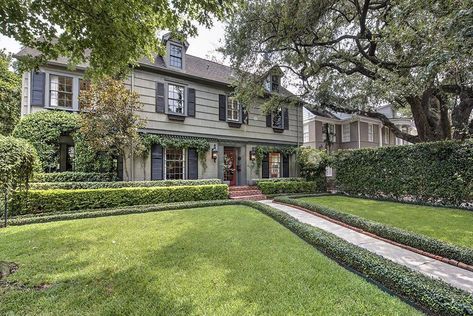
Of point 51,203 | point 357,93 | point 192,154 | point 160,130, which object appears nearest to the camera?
point 51,203

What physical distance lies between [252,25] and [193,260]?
9.86 metres

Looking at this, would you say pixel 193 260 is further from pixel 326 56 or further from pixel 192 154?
pixel 326 56

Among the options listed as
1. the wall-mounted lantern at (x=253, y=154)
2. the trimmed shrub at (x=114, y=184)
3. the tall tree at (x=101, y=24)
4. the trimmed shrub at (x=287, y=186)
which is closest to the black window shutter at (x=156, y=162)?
the trimmed shrub at (x=114, y=184)

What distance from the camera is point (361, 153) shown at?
1351 centimetres

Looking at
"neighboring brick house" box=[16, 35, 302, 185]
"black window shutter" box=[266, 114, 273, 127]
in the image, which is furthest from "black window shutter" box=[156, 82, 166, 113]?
"black window shutter" box=[266, 114, 273, 127]

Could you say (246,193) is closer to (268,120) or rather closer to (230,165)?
(230,165)

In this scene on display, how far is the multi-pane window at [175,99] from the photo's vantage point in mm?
12594

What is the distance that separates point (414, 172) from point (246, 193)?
7.88 m

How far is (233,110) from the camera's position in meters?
14.8

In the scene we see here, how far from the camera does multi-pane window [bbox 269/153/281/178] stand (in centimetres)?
1589

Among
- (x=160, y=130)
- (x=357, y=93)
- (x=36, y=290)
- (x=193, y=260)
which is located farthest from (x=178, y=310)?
(x=357, y=93)

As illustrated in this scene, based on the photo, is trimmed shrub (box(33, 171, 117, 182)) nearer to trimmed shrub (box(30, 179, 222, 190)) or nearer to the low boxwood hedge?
trimmed shrub (box(30, 179, 222, 190))

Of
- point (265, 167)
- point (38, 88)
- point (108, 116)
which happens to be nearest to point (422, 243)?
point (108, 116)

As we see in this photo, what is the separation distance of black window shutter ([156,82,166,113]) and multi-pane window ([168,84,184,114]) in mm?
392
